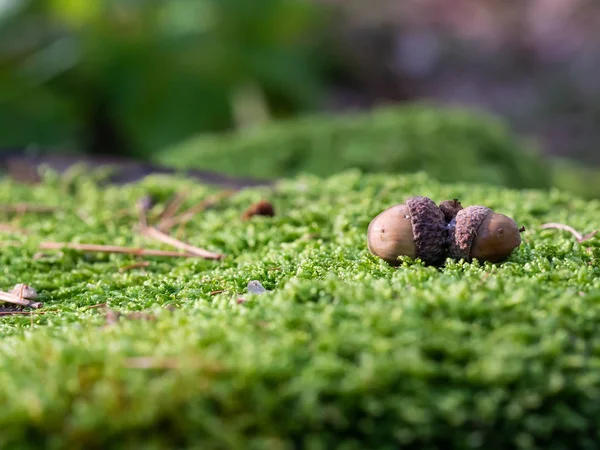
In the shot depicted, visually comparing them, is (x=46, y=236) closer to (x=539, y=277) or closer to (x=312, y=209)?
(x=312, y=209)

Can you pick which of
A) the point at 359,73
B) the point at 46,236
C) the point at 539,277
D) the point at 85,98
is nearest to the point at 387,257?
the point at 539,277

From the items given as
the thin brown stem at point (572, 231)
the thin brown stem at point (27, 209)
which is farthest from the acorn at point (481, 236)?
the thin brown stem at point (27, 209)

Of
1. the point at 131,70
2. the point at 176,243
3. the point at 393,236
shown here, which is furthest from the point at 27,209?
the point at 131,70

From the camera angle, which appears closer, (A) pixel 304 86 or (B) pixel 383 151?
(B) pixel 383 151

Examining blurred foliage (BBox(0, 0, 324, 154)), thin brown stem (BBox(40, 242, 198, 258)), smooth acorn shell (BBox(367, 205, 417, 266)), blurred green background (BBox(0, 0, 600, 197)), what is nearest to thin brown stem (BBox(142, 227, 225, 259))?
thin brown stem (BBox(40, 242, 198, 258))

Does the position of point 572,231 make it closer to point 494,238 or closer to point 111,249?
point 494,238

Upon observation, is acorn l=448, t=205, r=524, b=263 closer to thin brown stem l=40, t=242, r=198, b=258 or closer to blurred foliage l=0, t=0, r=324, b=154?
thin brown stem l=40, t=242, r=198, b=258
